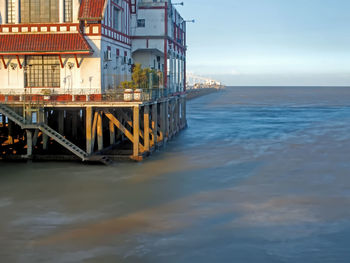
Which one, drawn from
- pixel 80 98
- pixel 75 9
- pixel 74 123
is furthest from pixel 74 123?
pixel 75 9

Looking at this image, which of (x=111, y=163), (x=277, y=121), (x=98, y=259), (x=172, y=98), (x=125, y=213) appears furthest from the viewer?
(x=277, y=121)

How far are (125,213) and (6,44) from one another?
1752 centimetres

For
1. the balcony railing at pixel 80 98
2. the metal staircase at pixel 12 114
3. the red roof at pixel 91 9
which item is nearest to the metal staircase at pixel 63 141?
the metal staircase at pixel 12 114

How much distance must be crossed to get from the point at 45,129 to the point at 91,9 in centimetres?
832

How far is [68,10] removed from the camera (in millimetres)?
35938

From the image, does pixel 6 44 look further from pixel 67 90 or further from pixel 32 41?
pixel 67 90

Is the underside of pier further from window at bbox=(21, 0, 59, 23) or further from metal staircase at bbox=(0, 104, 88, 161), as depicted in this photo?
window at bbox=(21, 0, 59, 23)

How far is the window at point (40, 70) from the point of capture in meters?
36.5

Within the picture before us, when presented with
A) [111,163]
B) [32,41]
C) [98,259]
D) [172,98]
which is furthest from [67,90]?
[98,259]

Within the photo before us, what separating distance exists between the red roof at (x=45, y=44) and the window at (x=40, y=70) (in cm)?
132

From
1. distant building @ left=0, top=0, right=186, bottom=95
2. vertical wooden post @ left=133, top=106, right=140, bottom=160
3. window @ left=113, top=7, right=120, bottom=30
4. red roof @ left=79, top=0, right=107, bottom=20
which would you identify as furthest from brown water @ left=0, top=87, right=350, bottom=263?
window @ left=113, top=7, right=120, bottom=30

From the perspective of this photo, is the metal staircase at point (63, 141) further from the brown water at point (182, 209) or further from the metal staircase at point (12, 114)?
the metal staircase at point (12, 114)

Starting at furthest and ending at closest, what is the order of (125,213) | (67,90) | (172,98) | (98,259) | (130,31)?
(172,98), (130,31), (67,90), (125,213), (98,259)

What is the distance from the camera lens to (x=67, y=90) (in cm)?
3616
